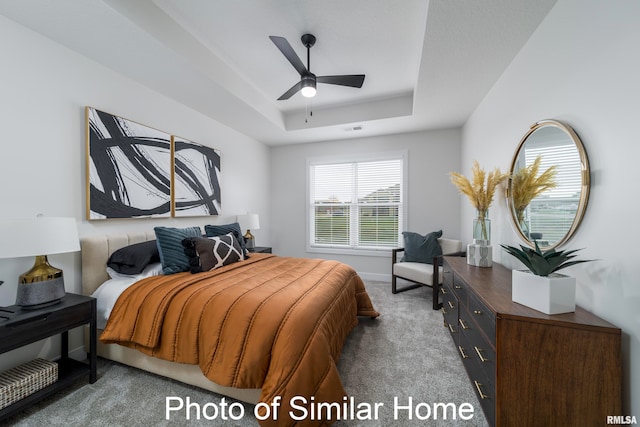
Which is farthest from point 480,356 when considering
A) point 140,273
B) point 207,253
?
point 140,273

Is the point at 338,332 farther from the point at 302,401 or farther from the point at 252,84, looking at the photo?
the point at 252,84

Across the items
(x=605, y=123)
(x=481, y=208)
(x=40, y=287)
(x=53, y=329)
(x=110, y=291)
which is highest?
(x=605, y=123)

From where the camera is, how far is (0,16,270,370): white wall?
1.72 metres

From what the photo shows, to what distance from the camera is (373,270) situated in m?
4.40

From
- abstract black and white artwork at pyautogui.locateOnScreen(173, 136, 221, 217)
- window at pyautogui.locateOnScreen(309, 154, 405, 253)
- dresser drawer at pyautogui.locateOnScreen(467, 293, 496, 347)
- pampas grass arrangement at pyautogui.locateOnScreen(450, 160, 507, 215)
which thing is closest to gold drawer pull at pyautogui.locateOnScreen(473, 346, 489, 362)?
dresser drawer at pyautogui.locateOnScreen(467, 293, 496, 347)

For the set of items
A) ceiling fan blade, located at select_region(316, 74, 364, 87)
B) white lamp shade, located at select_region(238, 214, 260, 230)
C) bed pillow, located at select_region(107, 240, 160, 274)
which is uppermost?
ceiling fan blade, located at select_region(316, 74, 364, 87)

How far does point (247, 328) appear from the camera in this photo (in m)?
1.47

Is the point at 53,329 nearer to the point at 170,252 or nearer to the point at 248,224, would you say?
the point at 170,252

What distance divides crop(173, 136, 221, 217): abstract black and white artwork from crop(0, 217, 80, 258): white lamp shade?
136 cm

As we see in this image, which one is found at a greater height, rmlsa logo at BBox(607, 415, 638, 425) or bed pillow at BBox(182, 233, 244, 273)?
bed pillow at BBox(182, 233, 244, 273)

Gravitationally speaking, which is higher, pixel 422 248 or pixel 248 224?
pixel 248 224

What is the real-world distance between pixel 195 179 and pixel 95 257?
4.57ft

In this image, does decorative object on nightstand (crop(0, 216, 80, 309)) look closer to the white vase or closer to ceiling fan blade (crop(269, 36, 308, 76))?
ceiling fan blade (crop(269, 36, 308, 76))

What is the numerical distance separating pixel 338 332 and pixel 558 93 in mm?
2144
